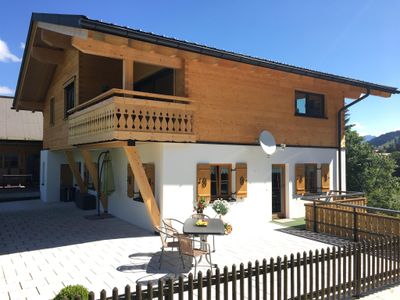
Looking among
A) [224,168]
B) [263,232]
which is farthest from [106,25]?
[263,232]

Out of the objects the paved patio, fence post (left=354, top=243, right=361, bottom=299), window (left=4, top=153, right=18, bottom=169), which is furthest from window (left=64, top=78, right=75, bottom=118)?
window (left=4, top=153, right=18, bottom=169)

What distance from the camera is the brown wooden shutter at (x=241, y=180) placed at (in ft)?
36.0

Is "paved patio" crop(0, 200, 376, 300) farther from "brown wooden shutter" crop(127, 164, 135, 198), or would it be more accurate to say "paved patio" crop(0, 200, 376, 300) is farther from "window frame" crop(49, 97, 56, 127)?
"window frame" crop(49, 97, 56, 127)

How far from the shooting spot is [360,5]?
1057 centimetres

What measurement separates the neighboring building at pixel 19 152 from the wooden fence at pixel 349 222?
69.5ft

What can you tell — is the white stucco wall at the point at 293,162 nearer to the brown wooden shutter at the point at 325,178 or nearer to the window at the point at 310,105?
the brown wooden shutter at the point at 325,178

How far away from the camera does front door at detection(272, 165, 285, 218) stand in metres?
12.5

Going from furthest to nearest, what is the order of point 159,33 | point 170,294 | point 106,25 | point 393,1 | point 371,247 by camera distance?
1. point 393,1
2. point 159,33
3. point 106,25
4. point 371,247
5. point 170,294

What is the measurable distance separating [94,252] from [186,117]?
4.59 meters

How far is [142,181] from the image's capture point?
909 cm

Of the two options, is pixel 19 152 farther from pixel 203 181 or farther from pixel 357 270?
pixel 357 270

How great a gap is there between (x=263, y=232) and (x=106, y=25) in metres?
7.48

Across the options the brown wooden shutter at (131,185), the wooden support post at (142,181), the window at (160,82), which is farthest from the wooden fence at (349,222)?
the window at (160,82)

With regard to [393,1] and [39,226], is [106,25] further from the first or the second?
[393,1]
